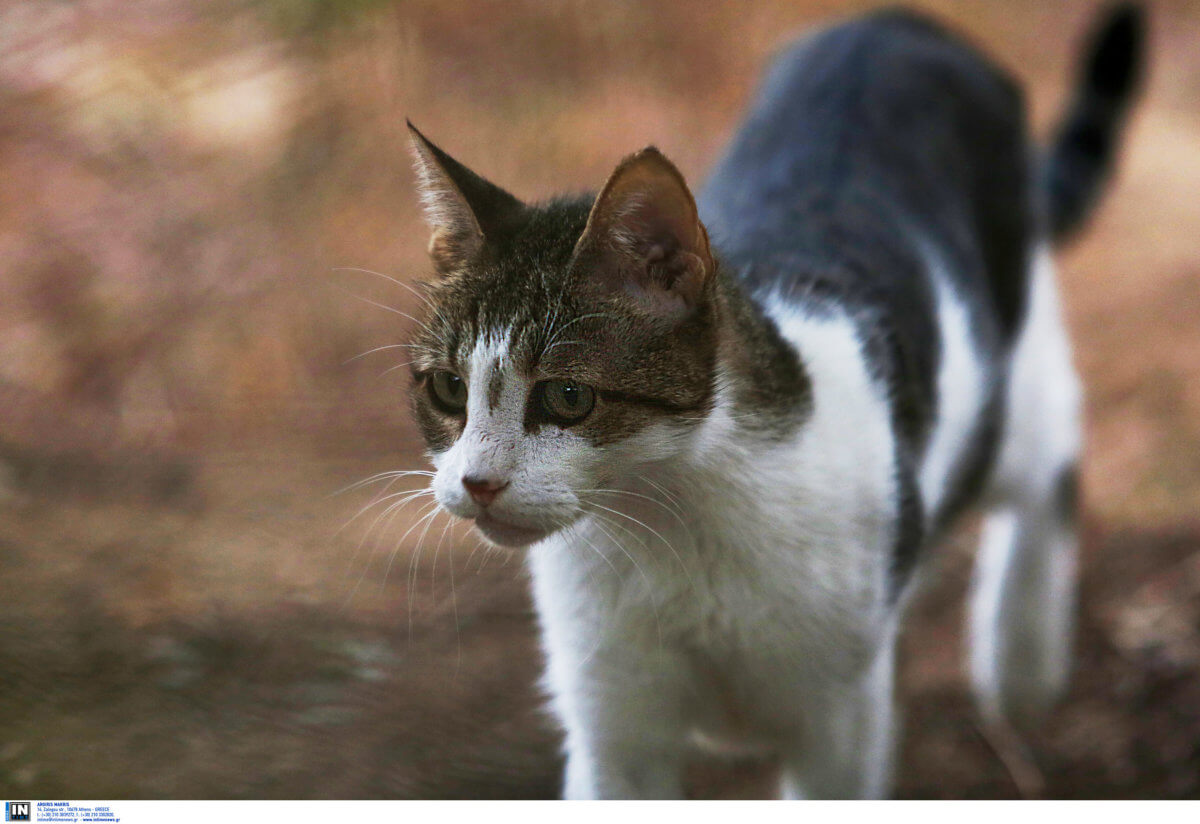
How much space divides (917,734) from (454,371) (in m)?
1.40

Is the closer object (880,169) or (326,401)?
(880,169)

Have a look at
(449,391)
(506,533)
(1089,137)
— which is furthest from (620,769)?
(1089,137)

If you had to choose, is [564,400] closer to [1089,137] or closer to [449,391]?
[449,391]

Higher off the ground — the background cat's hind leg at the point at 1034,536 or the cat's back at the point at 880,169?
the cat's back at the point at 880,169

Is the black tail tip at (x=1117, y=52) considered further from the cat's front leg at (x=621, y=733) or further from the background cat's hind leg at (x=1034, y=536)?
the cat's front leg at (x=621, y=733)

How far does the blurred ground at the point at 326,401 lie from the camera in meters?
1.85

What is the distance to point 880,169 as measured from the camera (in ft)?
5.83

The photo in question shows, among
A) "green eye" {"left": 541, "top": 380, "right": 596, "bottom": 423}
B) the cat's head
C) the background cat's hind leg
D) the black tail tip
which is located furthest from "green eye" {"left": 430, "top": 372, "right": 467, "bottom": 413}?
the black tail tip

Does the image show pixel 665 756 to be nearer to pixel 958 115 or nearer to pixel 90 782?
pixel 90 782

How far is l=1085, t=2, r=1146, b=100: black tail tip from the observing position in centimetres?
227

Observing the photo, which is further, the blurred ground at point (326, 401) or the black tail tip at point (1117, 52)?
the black tail tip at point (1117, 52)

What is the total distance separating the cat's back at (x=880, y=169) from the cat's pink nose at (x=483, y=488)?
20.7 inches

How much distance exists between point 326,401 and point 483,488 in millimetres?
1696

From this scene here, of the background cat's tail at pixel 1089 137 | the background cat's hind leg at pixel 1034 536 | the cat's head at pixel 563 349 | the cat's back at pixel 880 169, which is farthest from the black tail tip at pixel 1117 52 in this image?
the cat's head at pixel 563 349
